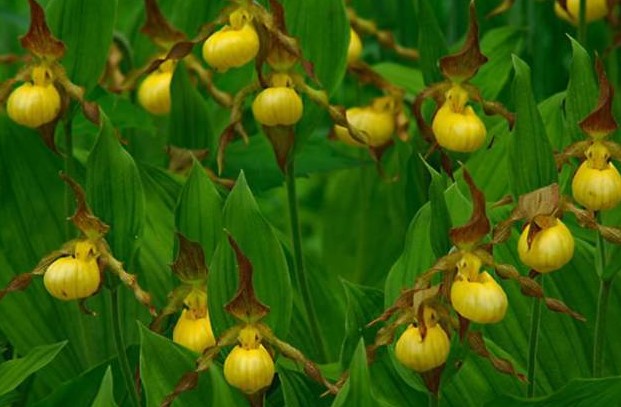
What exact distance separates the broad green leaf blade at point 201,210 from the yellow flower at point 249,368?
0.66 feet

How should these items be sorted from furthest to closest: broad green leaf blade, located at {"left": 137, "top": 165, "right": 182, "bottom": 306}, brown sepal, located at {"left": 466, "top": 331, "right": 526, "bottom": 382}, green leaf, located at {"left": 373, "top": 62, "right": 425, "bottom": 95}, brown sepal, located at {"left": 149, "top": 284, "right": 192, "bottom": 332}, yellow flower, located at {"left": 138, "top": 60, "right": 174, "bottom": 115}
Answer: green leaf, located at {"left": 373, "top": 62, "right": 425, "bottom": 95} < yellow flower, located at {"left": 138, "top": 60, "right": 174, "bottom": 115} < broad green leaf blade, located at {"left": 137, "top": 165, "right": 182, "bottom": 306} < brown sepal, located at {"left": 149, "top": 284, "right": 192, "bottom": 332} < brown sepal, located at {"left": 466, "top": 331, "right": 526, "bottom": 382}

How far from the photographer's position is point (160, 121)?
226cm

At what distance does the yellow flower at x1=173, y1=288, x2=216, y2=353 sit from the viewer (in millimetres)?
1401

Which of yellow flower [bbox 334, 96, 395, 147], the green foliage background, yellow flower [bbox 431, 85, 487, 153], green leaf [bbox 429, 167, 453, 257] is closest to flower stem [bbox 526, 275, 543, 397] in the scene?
the green foliage background

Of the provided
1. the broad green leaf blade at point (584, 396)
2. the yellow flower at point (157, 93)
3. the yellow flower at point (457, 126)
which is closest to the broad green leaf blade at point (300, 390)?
the broad green leaf blade at point (584, 396)

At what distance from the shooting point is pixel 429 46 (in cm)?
170

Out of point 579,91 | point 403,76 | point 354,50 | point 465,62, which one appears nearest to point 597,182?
point 579,91

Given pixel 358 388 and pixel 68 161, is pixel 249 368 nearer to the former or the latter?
pixel 358 388

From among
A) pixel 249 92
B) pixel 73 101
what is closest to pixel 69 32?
pixel 73 101

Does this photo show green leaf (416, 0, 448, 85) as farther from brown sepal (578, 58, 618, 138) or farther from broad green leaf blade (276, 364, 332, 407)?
broad green leaf blade (276, 364, 332, 407)

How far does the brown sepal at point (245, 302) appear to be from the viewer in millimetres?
1247

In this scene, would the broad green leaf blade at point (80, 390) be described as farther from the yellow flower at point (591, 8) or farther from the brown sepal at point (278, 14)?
the yellow flower at point (591, 8)

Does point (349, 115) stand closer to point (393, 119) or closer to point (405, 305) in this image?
point (393, 119)

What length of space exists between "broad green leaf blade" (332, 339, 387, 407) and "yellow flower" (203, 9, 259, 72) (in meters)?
0.45
